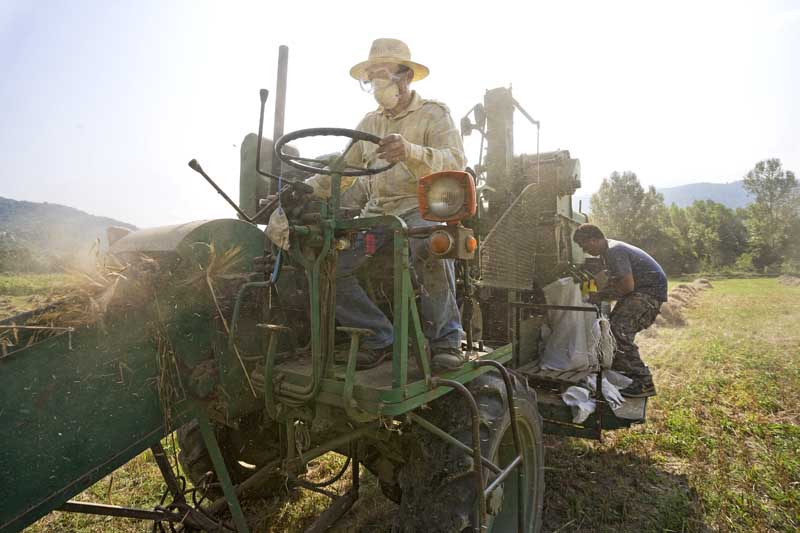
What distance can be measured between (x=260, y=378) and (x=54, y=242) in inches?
42.8

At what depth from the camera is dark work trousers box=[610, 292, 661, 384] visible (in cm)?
508

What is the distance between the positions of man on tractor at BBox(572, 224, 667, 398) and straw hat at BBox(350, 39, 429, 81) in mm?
3337

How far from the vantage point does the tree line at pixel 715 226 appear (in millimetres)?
47688

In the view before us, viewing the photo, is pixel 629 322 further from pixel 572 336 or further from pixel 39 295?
pixel 39 295

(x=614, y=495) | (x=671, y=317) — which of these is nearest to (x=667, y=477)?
(x=614, y=495)

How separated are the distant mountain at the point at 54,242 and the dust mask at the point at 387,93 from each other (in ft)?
5.19

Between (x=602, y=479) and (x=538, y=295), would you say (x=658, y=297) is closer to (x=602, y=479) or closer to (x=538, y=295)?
(x=538, y=295)

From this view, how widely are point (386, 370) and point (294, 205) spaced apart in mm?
864

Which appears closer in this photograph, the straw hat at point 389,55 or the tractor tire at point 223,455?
the straw hat at point 389,55

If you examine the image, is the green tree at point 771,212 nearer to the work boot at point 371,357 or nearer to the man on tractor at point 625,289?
the man on tractor at point 625,289

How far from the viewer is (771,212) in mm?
51000

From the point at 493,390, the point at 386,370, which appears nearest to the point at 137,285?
the point at 386,370

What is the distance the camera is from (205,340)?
215cm

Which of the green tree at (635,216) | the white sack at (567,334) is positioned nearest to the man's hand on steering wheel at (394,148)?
the white sack at (567,334)
